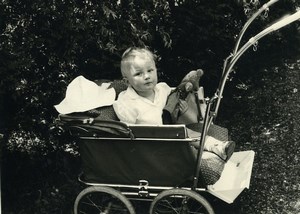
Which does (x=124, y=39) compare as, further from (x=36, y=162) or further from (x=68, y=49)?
(x=36, y=162)

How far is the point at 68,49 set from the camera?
404cm

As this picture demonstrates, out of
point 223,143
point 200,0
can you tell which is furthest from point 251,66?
point 223,143

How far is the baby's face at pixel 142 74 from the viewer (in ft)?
11.5

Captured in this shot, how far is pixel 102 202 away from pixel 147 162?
789 mm

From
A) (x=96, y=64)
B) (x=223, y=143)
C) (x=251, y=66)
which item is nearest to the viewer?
(x=223, y=143)

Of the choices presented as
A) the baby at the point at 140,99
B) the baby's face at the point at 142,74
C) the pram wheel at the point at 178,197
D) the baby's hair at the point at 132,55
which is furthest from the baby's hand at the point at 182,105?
the pram wheel at the point at 178,197

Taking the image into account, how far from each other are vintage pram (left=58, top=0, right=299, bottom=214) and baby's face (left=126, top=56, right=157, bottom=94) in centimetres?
50

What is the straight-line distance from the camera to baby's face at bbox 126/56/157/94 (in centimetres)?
349

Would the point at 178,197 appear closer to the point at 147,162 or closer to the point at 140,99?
the point at 147,162

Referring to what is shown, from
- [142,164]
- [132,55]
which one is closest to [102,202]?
[142,164]

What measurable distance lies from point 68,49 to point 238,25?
1887 mm

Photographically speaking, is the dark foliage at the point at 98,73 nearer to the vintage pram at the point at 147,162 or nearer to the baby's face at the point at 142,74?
the baby's face at the point at 142,74

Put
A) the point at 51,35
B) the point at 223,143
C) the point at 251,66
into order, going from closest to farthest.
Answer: the point at 223,143 → the point at 51,35 → the point at 251,66

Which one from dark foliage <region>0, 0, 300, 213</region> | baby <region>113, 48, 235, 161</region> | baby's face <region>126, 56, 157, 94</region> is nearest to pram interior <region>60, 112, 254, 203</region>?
baby <region>113, 48, 235, 161</region>
